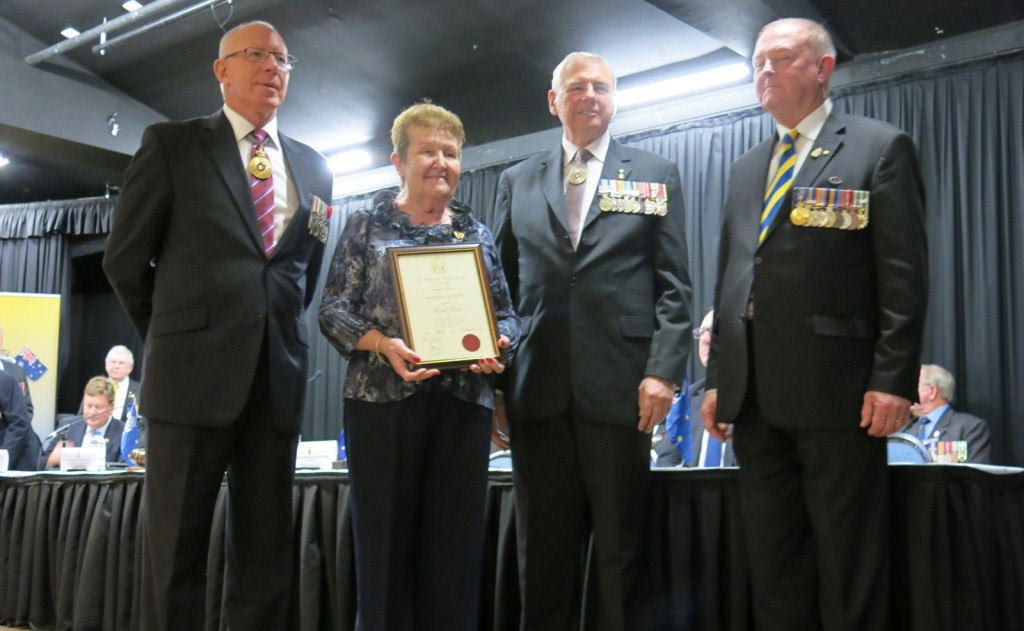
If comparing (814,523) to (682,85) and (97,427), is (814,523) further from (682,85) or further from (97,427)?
(97,427)

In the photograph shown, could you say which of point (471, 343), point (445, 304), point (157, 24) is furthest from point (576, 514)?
point (157, 24)

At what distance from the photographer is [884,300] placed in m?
1.96

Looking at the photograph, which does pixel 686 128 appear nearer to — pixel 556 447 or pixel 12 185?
pixel 556 447

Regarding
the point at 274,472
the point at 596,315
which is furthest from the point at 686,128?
the point at 274,472

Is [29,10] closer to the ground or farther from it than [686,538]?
farther from it

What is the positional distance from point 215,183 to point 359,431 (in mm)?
652

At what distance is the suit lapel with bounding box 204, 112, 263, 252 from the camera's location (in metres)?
2.14

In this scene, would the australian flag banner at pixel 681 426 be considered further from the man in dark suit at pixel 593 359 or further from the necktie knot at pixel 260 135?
the necktie knot at pixel 260 135

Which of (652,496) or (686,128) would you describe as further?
(686,128)

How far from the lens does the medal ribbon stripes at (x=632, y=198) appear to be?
2.30 metres

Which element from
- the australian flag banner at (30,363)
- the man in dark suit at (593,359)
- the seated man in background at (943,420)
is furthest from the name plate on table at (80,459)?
the australian flag banner at (30,363)

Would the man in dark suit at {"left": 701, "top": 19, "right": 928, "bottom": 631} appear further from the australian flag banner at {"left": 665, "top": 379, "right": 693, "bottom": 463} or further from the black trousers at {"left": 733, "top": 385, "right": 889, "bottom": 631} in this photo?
the australian flag banner at {"left": 665, "top": 379, "right": 693, "bottom": 463}

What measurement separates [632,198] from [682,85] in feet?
15.1

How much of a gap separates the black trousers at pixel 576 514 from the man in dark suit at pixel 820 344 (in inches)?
10.1
